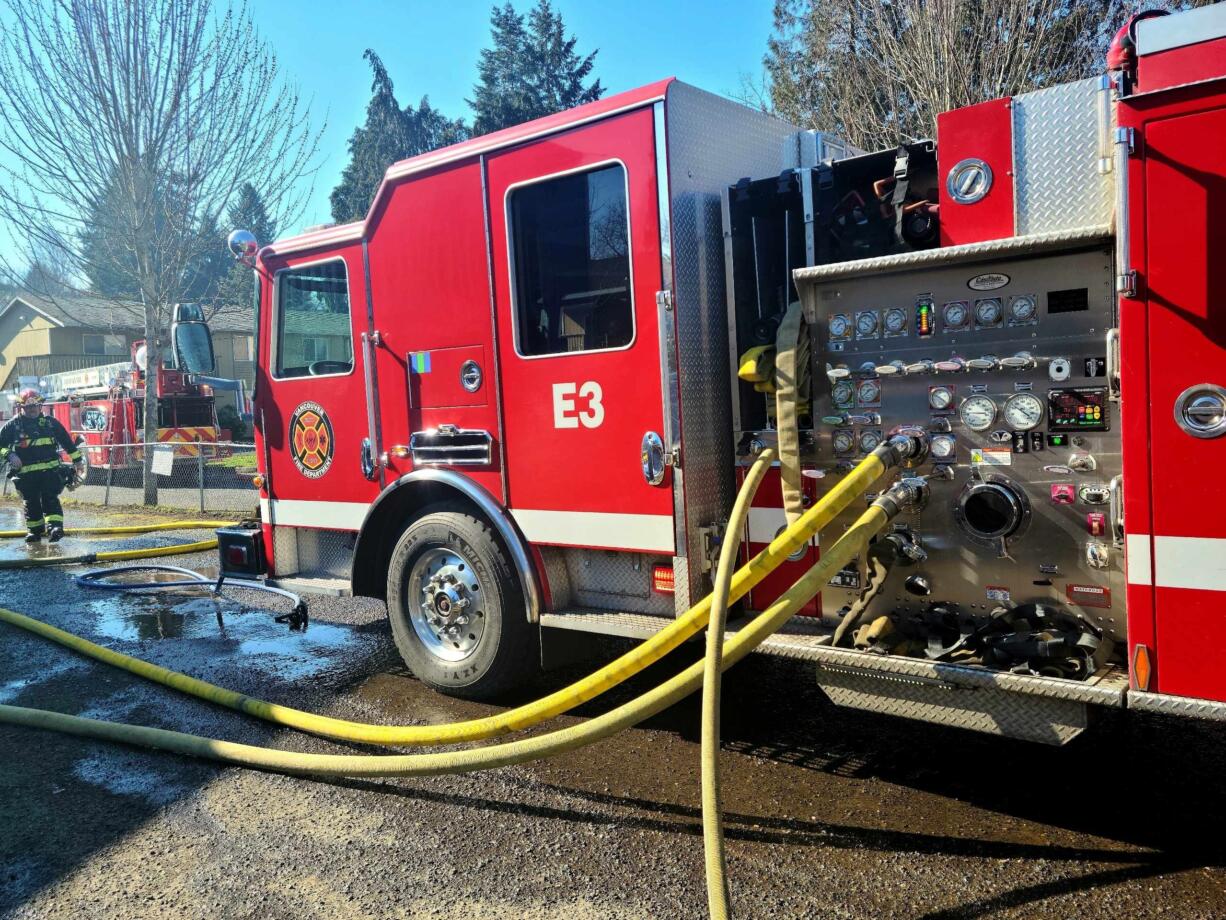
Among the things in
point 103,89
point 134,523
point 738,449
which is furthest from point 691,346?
point 103,89

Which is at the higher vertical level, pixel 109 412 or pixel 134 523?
pixel 109 412

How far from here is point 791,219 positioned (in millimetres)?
4301

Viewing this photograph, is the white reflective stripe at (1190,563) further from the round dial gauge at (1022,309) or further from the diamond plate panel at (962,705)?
the round dial gauge at (1022,309)

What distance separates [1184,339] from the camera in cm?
298

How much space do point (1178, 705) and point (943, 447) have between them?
3.87 feet

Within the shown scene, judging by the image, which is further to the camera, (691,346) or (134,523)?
(134,523)

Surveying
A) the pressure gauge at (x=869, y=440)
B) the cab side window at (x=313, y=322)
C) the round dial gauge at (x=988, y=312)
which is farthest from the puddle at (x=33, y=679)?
the round dial gauge at (x=988, y=312)

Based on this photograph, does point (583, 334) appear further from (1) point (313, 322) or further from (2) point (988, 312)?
(1) point (313, 322)

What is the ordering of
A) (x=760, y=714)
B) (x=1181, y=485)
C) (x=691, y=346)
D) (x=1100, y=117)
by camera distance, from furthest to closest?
(x=760, y=714)
(x=691, y=346)
(x=1100, y=117)
(x=1181, y=485)

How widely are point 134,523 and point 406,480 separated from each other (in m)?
10.5

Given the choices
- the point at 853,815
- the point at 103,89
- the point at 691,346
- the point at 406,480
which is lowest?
the point at 853,815

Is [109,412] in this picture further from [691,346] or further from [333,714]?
[691,346]

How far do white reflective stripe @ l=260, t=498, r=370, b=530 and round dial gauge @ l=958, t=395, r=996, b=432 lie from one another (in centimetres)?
337

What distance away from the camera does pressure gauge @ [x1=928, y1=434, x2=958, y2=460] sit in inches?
146
